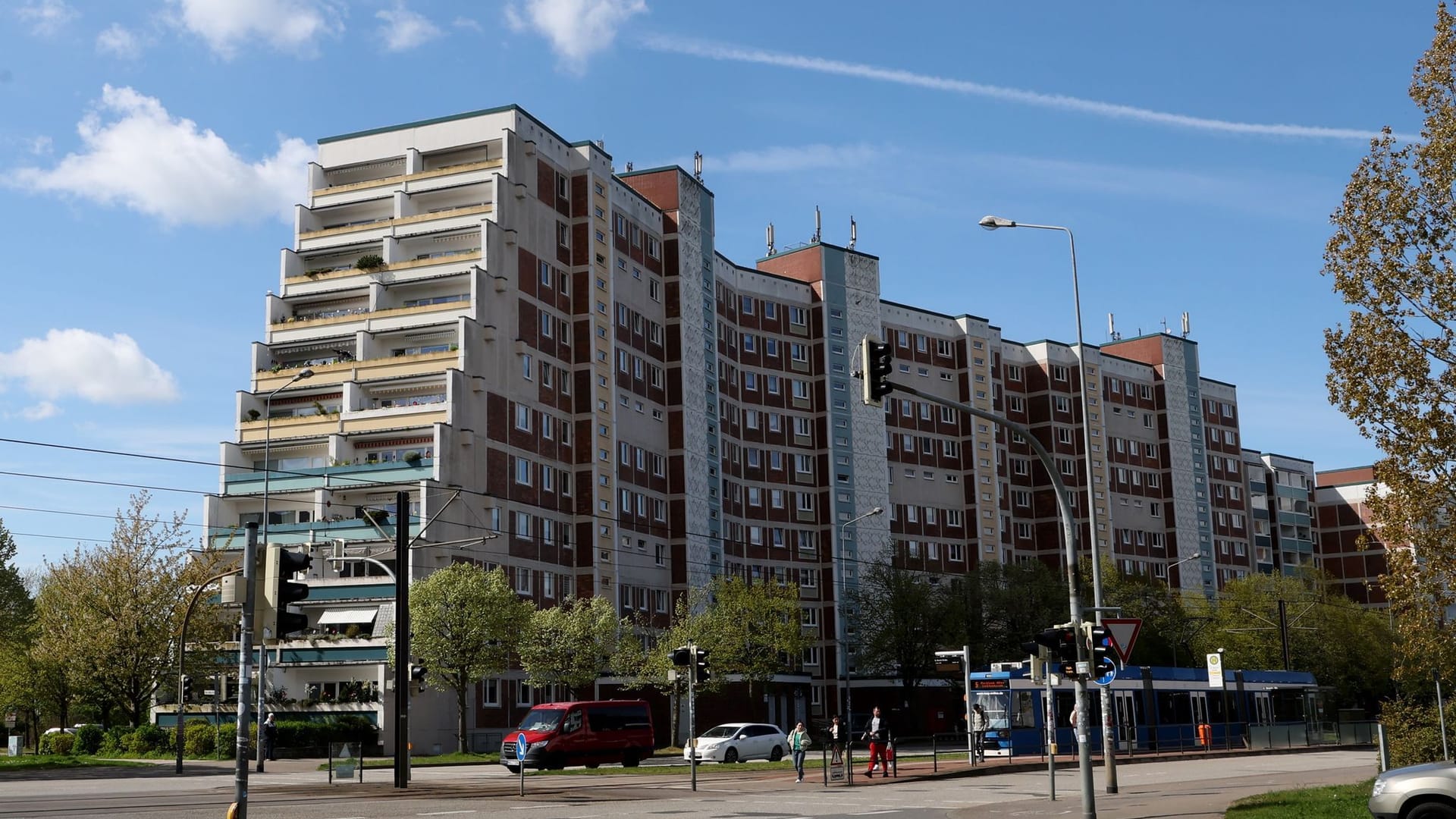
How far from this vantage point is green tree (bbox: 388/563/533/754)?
57688 millimetres

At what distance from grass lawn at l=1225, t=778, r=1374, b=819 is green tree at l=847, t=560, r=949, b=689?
56.4m

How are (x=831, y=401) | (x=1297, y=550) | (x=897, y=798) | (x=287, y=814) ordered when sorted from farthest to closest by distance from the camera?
(x=1297, y=550) < (x=831, y=401) < (x=897, y=798) < (x=287, y=814)

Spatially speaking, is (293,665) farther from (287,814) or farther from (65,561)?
(287,814)

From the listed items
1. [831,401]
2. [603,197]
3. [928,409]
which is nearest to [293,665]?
[603,197]

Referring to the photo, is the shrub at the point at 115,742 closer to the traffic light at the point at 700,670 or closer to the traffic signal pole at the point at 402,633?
the traffic signal pole at the point at 402,633

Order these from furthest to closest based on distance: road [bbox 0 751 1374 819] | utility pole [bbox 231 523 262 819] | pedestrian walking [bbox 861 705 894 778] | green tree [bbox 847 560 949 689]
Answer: green tree [bbox 847 560 949 689]
pedestrian walking [bbox 861 705 894 778]
road [bbox 0 751 1374 819]
utility pole [bbox 231 523 262 819]

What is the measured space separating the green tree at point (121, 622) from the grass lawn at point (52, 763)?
1115 centimetres

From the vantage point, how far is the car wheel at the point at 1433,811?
59.0 feet

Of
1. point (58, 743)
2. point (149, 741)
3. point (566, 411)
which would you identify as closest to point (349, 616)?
point (149, 741)

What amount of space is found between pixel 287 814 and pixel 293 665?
1587 inches

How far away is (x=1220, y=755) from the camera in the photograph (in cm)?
5544

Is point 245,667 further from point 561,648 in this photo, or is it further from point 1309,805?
point 561,648

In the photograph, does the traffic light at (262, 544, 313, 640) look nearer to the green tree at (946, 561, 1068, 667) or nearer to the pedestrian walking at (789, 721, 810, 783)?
the pedestrian walking at (789, 721, 810, 783)

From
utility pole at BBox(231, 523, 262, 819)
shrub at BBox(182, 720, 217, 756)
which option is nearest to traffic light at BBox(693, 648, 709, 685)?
utility pole at BBox(231, 523, 262, 819)
